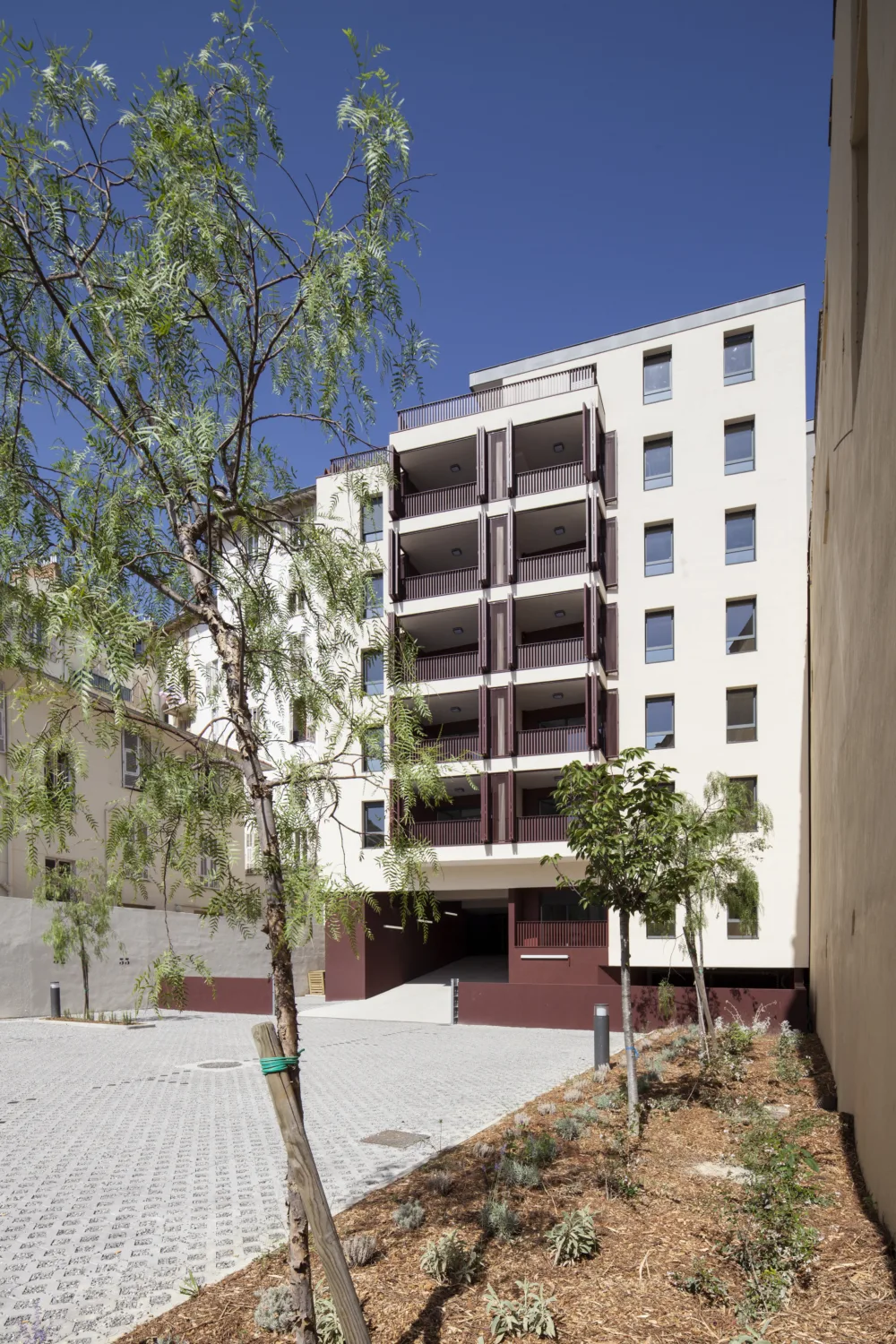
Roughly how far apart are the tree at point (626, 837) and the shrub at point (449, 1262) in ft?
14.4

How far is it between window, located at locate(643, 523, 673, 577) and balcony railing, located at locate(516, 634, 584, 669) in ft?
9.88

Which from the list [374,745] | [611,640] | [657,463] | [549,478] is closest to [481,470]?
[549,478]

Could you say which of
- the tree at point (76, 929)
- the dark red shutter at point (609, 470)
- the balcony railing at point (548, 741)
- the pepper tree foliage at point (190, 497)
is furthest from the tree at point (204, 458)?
the dark red shutter at point (609, 470)

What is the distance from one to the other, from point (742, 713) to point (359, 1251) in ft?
73.1

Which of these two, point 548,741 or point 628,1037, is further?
point 548,741

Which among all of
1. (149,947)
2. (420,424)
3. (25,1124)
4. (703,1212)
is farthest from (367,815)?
(703,1212)

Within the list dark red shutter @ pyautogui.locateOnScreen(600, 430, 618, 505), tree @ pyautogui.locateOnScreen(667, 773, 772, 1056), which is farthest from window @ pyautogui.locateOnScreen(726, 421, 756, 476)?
tree @ pyautogui.locateOnScreen(667, 773, 772, 1056)

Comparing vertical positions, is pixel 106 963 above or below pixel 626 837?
below

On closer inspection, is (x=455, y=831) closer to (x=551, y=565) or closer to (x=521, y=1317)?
(x=551, y=565)

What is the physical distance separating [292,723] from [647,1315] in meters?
3.78

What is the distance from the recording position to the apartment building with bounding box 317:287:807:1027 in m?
25.9

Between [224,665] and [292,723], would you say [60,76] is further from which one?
[292,723]

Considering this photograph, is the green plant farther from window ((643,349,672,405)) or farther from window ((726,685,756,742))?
window ((643,349,672,405))

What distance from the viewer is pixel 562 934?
1085 inches
